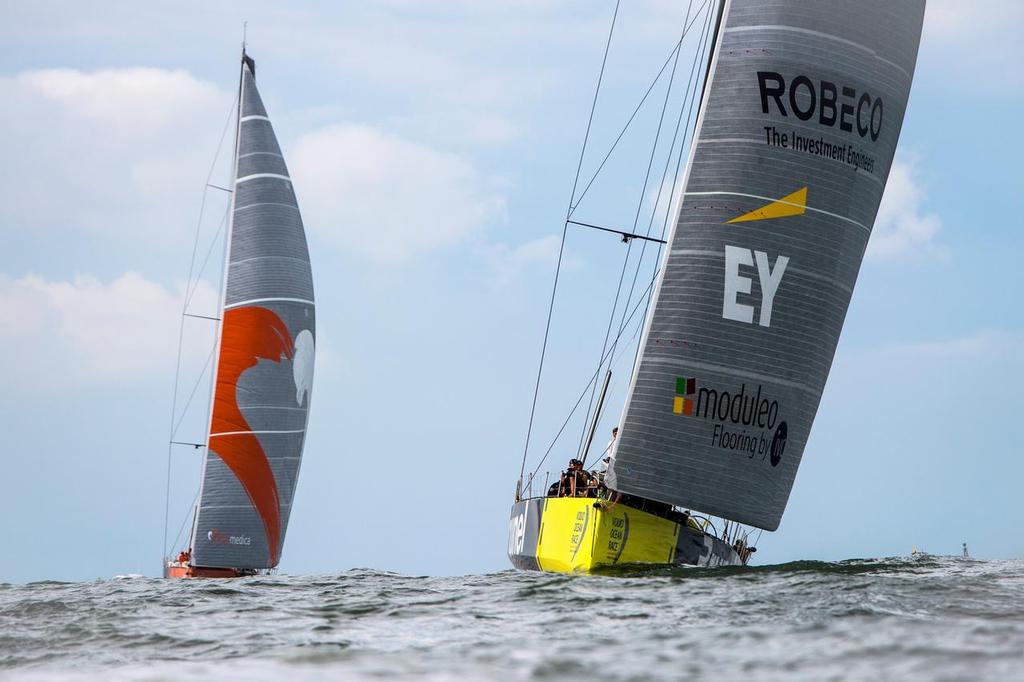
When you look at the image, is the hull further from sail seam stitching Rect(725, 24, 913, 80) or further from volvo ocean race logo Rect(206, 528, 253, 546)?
volvo ocean race logo Rect(206, 528, 253, 546)

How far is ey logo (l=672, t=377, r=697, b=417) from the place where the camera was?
12211 millimetres

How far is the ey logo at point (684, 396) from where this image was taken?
12.2 metres

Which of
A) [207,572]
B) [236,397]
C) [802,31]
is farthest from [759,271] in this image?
[207,572]

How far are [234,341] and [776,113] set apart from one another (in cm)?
1208

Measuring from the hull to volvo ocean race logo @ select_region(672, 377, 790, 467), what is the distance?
1028 mm

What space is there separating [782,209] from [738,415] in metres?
2.21

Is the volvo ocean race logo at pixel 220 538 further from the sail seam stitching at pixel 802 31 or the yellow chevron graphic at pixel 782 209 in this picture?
the sail seam stitching at pixel 802 31

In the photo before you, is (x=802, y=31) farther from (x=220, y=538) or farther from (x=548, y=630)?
(x=220, y=538)

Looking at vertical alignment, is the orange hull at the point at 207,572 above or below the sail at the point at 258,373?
below

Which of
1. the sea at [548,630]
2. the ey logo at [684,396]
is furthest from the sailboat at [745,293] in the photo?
the sea at [548,630]

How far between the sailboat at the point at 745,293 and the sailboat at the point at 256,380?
9745 millimetres

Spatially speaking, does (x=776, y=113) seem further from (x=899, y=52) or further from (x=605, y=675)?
(x=605, y=675)

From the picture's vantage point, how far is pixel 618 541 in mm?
11992

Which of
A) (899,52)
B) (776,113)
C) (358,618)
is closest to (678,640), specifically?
(358,618)
